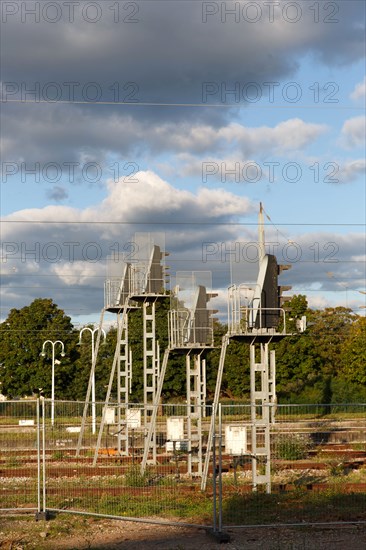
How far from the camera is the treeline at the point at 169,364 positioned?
68000 millimetres

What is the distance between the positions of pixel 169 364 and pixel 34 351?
14.1 metres

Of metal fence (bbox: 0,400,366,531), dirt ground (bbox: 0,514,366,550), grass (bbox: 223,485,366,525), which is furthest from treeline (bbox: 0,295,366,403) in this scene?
dirt ground (bbox: 0,514,366,550)

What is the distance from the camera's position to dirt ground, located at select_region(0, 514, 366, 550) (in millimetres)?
15500

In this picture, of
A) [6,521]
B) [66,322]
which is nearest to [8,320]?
[66,322]

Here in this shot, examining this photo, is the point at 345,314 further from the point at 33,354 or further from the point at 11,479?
the point at 11,479

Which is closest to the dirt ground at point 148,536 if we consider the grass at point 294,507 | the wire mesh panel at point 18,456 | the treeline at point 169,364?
the grass at point 294,507

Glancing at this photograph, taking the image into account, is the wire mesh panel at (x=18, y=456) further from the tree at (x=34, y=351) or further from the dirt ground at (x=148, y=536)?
the tree at (x=34, y=351)

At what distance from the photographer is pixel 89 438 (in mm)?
27359

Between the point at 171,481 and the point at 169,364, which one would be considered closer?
the point at 171,481

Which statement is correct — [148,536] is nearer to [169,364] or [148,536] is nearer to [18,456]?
[18,456]

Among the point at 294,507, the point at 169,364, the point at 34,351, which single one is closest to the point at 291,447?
the point at 294,507

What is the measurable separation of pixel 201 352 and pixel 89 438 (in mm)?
5329

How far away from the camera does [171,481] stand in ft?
65.3

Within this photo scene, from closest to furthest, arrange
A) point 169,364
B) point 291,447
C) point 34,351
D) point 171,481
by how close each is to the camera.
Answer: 1. point 171,481
2. point 291,447
3. point 169,364
4. point 34,351
